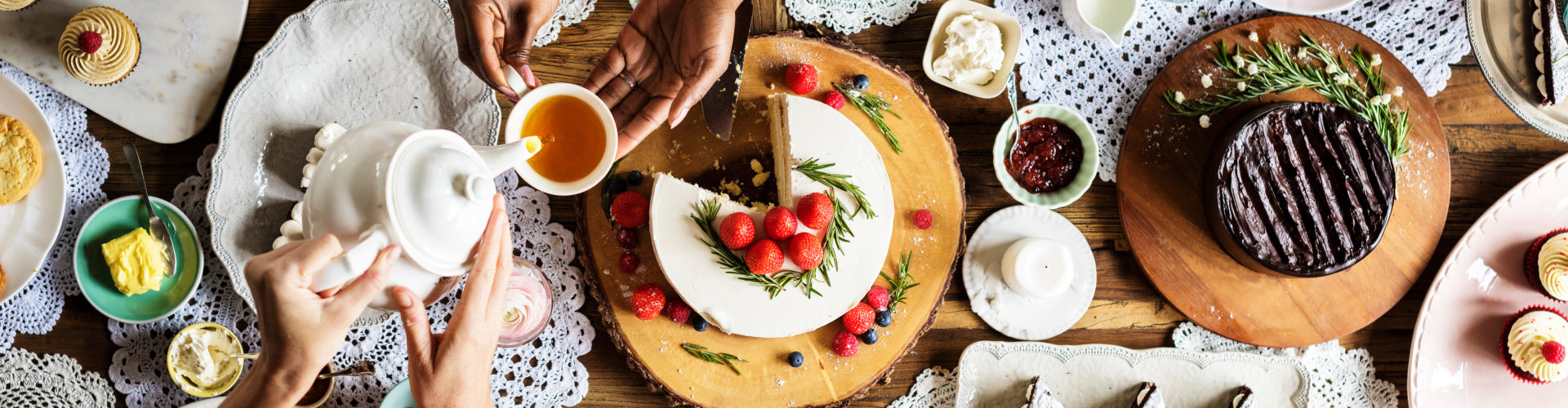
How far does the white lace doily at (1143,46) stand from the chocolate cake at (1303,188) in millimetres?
360

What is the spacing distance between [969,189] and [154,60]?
112 inches

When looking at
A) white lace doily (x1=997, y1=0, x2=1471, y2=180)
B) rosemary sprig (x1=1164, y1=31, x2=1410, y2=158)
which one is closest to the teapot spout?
white lace doily (x1=997, y1=0, x2=1471, y2=180)

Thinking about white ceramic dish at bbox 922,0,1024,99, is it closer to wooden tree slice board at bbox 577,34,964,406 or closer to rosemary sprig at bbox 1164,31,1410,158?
wooden tree slice board at bbox 577,34,964,406

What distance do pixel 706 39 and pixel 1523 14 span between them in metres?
2.99

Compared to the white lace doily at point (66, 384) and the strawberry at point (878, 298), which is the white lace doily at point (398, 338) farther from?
the strawberry at point (878, 298)

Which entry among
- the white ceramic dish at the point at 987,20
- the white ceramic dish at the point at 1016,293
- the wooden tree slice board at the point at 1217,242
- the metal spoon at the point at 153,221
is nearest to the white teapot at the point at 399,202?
the metal spoon at the point at 153,221

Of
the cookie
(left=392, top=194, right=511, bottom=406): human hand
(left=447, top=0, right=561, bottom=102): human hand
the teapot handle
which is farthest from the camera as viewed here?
the cookie

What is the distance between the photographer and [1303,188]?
8.93ft

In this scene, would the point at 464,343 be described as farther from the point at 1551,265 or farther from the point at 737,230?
the point at 1551,265

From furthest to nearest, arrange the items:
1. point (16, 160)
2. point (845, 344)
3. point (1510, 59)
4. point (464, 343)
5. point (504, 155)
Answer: point (1510, 59) < point (845, 344) < point (16, 160) < point (464, 343) < point (504, 155)

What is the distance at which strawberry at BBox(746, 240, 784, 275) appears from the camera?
2.51 m

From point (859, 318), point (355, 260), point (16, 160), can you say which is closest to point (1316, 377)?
point (859, 318)

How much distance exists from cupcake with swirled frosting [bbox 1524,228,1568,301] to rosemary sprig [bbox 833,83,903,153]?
7.65 feet

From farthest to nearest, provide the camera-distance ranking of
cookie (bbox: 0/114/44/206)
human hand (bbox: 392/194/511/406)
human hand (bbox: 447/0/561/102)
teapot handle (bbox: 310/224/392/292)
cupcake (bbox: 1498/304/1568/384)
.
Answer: cupcake (bbox: 1498/304/1568/384) → cookie (bbox: 0/114/44/206) → human hand (bbox: 447/0/561/102) → human hand (bbox: 392/194/511/406) → teapot handle (bbox: 310/224/392/292)
